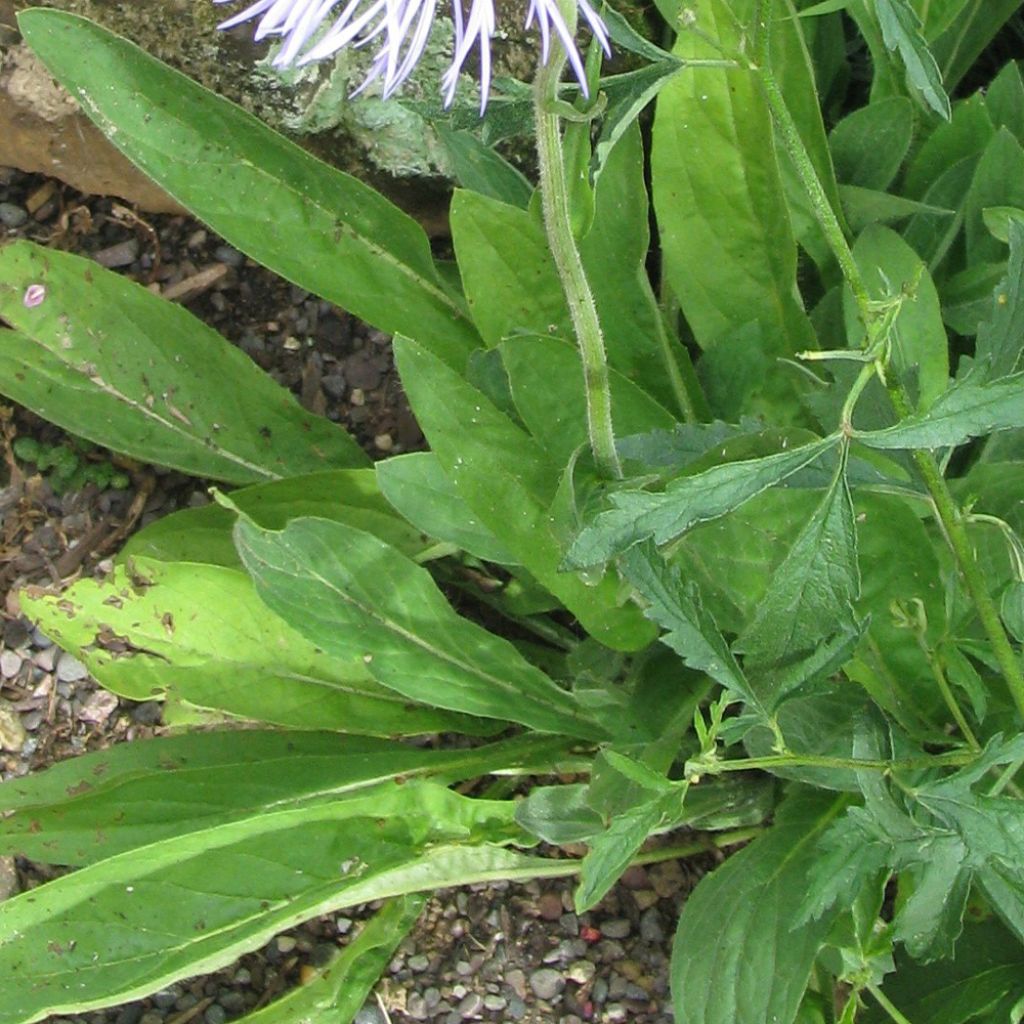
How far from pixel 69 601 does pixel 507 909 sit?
2.40ft

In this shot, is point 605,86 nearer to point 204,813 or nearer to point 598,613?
point 598,613

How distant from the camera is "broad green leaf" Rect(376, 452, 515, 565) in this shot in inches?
62.6

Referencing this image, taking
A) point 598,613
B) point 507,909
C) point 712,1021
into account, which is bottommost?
point 507,909

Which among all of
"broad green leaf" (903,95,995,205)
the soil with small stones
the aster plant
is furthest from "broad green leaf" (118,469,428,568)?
"broad green leaf" (903,95,995,205)

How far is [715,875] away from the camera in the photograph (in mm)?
1649

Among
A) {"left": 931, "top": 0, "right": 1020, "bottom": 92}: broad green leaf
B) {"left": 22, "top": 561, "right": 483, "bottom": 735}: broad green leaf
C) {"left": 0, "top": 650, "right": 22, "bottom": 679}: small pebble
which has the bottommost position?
{"left": 0, "top": 650, "right": 22, "bottom": 679}: small pebble

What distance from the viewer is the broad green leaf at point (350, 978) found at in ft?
5.71

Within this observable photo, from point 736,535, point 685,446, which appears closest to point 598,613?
point 736,535

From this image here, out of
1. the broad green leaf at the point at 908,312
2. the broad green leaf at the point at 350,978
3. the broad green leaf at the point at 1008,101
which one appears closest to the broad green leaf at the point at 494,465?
the broad green leaf at the point at 908,312

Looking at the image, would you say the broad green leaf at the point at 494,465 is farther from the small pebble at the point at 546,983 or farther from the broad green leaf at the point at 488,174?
the small pebble at the point at 546,983

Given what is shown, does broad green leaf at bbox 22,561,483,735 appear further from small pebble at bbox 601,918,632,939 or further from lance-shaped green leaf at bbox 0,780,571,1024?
small pebble at bbox 601,918,632,939

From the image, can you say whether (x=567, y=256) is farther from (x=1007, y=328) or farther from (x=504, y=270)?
(x=504, y=270)

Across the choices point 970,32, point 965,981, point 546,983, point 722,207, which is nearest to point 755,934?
point 965,981

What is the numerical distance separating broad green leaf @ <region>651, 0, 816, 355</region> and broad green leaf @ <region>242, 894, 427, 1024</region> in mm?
846
